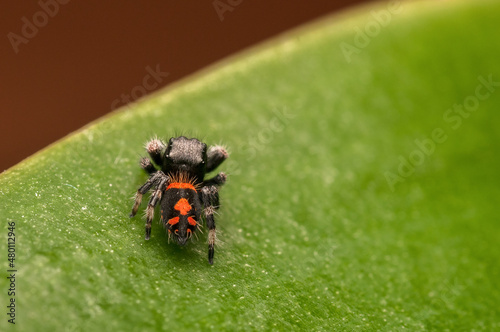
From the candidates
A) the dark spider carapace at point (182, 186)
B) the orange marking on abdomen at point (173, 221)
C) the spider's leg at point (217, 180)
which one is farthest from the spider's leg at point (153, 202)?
the spider's leg at point (217, 180)

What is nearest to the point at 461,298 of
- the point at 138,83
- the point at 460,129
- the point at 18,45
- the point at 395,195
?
the point at 395,195

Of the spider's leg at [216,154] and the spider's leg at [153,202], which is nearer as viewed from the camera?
the spider's leg at [153,202]

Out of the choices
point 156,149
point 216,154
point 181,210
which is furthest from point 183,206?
point 216,154

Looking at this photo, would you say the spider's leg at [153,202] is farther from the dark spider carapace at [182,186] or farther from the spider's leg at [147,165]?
the spider's leg at [147,165]

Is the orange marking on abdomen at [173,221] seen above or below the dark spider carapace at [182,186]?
below

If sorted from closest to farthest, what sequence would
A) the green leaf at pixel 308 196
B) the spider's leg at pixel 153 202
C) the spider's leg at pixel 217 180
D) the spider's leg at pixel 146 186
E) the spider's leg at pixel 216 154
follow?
the green leaf at pixel 308 196
the spider's leg at pixel 153 202
the spider's leg at pixel 146 186
the spider's leg at pixel 217 180
the spider's leg at pixel 216 154

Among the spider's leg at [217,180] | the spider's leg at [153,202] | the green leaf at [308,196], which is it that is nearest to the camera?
the green leaf at [308,196]
